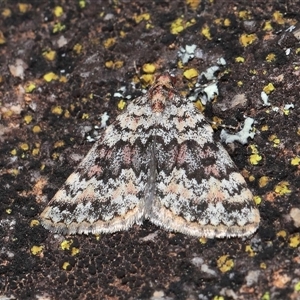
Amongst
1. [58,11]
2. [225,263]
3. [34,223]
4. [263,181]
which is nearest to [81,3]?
[58,11]

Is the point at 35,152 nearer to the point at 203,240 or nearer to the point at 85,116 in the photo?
the point at 85,116

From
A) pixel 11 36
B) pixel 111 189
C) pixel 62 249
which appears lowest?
pixel 62 249

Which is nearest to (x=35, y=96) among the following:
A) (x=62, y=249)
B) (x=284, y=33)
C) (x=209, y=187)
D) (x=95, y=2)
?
(x=95, y=2)

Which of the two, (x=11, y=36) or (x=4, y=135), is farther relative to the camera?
(x=11, y=36)

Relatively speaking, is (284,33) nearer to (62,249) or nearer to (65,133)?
(65,133)

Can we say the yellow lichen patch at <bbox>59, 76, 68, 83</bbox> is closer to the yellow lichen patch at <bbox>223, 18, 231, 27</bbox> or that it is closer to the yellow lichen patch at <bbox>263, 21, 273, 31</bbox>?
the yellow lichen patch at <bbox>223, 18, 231, 27</bbox>

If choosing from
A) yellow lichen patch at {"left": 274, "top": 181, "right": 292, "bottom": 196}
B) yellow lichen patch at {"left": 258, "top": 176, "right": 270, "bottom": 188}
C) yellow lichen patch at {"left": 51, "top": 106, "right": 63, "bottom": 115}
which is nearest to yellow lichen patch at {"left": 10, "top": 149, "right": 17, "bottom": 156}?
yellow lichen patch at {"left": 51, "top": 106, "right": 63, "bottom": 115}
